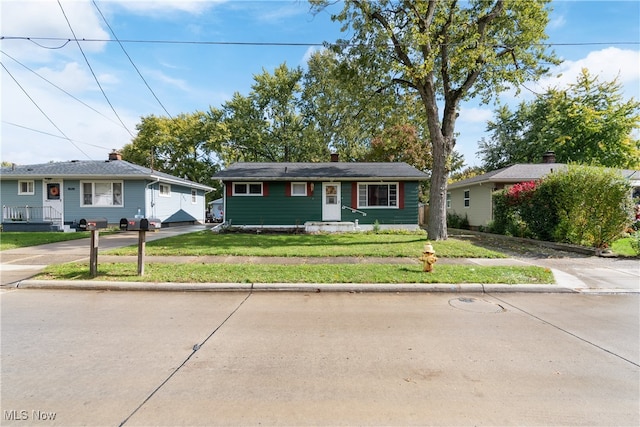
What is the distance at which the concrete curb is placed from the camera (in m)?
6.75

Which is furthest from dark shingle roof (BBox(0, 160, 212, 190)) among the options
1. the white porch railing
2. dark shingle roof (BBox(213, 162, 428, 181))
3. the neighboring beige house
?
the neighboring beige house

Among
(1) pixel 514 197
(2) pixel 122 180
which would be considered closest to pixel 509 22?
(1) pixel 514 197

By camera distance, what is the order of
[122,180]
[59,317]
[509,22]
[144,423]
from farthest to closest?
[122,180]
[509,22]
[59,317]
[144,423]

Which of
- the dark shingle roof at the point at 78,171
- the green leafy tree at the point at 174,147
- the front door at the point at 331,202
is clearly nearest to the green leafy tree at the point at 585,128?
the front door at the point at 331,202

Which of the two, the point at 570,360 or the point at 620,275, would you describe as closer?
the point at 570,360

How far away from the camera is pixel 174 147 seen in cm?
3966

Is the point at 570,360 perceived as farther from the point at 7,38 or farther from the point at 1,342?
the point at 7,38

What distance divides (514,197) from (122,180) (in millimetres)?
20918

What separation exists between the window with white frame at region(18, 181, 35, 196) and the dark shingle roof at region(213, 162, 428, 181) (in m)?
11.7

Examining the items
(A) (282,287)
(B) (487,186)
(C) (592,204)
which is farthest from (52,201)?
(C) (592,204)

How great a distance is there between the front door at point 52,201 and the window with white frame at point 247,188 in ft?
35.1

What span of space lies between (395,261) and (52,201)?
2048 cm

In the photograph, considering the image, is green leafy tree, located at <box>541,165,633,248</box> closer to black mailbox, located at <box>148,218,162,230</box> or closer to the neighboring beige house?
the neighboring beige house

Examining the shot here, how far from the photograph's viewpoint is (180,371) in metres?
3.37
